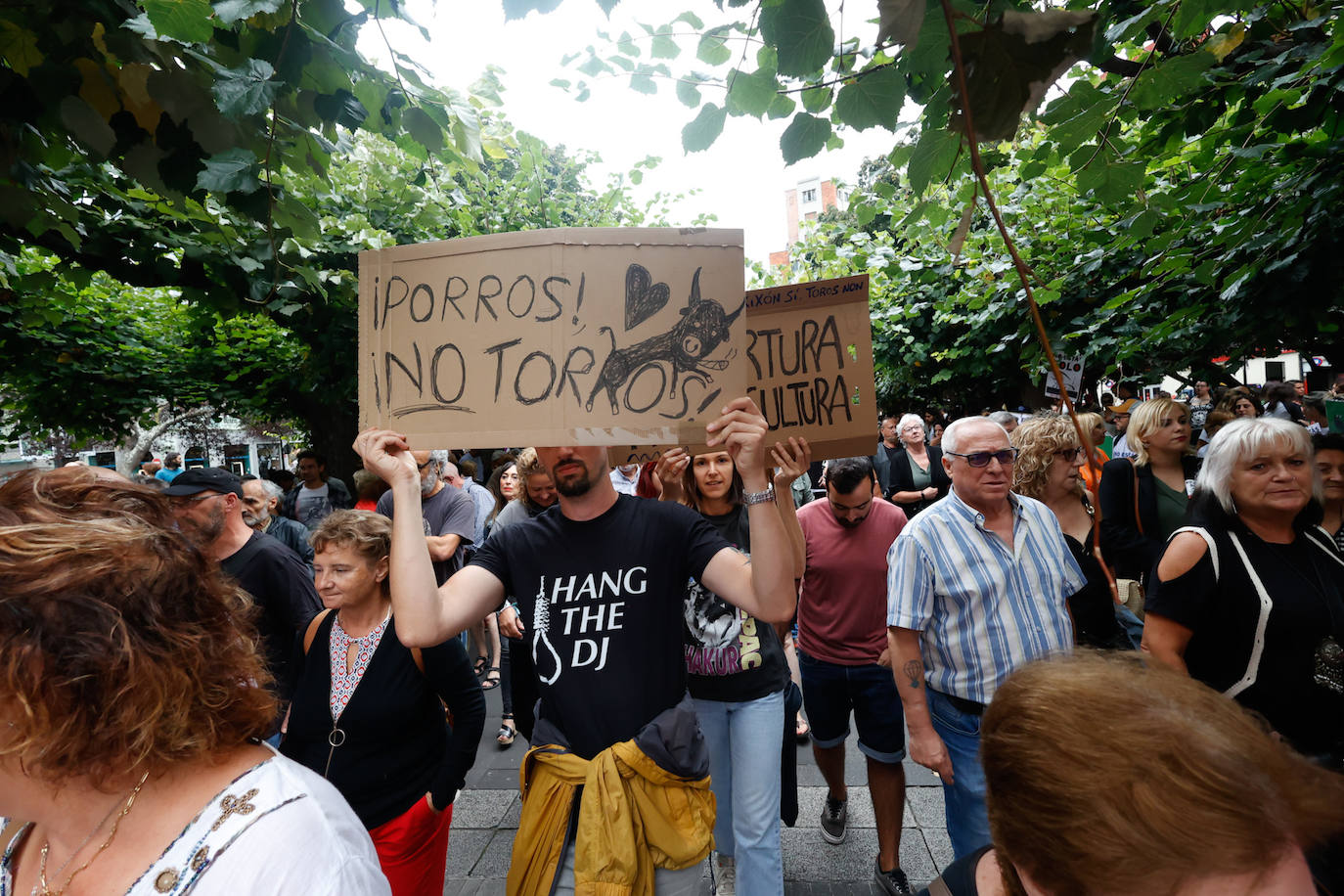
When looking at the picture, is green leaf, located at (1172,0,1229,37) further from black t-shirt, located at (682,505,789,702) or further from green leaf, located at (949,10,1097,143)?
black t-shirt, located at (682,505,789,702)

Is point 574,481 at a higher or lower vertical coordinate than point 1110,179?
lower

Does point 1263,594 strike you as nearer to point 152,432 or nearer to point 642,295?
point 642,295

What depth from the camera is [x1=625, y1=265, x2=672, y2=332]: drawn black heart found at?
6.02ft

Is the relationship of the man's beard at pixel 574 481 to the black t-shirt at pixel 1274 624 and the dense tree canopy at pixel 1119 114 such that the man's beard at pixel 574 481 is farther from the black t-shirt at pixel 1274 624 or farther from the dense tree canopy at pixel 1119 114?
the black t-shirt at pixel 1274 624

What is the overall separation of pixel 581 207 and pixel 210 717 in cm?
1300

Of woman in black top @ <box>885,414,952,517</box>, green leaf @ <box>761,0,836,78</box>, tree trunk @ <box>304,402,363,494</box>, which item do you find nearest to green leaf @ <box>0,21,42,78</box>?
green leaf @ <box>761,0,836,78</box>

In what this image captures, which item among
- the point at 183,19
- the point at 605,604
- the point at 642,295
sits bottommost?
the point at 605,604

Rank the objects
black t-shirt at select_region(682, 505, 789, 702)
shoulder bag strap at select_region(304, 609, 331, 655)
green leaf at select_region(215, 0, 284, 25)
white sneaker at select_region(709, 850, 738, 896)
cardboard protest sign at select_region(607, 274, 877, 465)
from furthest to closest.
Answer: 1. white sneaker at select_region(709, 850, 738, 896)
2. black t-shirt at select_region(682, 505, 789, 702)
3. shoulder bag strap at select_region(304, 609, 331, 655)
4. cardboard protest sign at select_region(607, 274, 877, 465)
5. green leaf at select_region(215, 0, 284, 25)

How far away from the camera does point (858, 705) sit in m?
3.50

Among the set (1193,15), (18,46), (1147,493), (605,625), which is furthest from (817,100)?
(1147,493)

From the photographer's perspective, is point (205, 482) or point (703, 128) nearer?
point (703, 128)

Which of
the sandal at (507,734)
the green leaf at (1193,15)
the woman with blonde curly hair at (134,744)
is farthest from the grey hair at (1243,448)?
the sandal at (507,734)

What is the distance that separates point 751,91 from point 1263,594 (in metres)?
2.21

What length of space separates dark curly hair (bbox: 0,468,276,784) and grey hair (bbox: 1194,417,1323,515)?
287cm
